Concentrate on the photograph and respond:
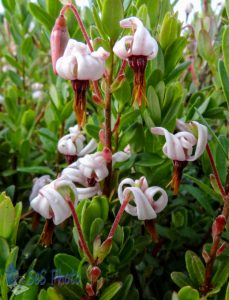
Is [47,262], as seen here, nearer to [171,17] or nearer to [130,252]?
[130,252]

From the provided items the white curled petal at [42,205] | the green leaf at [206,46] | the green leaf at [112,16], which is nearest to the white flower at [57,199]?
the white curled petal at [42,205]

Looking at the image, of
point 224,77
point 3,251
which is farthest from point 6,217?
point 224,77

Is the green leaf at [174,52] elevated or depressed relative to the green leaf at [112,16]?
depressed

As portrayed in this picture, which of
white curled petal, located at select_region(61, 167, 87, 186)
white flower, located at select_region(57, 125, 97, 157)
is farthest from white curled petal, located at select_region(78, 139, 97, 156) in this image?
white curled petal, located at select_region(61, 167, 87, 186)

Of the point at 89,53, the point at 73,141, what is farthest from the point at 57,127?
the point at 89,53

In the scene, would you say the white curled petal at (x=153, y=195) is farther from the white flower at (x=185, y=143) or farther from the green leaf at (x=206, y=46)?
the green leaf at (x=206, y=46)

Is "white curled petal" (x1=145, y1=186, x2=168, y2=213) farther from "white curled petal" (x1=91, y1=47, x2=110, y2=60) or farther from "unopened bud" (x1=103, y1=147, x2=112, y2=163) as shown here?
"white curled petal" (x1=91, y1=47, x2=110, y2=60)
